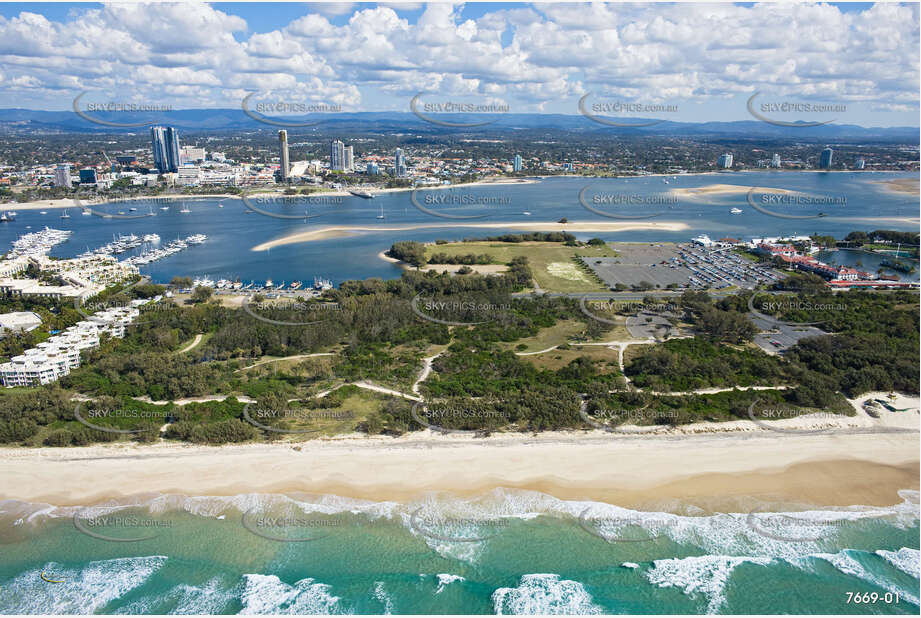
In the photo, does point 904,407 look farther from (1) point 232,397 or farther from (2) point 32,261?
(2) point 32,261

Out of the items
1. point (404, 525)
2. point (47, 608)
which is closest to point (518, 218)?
point (404, 525)

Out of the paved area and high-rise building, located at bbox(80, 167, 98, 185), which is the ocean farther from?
the paved area

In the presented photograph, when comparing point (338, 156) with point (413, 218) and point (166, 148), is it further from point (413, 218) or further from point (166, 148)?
point (413, 218)

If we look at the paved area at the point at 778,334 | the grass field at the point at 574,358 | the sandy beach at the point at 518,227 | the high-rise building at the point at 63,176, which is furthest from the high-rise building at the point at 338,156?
the paved area at the point at 778,334

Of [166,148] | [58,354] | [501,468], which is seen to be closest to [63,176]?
[166,148]

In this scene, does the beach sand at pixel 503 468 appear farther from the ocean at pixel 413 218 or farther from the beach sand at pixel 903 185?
the beach sand at pixel 903 185

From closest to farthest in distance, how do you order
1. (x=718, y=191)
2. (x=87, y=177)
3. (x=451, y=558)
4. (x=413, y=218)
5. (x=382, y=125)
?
(x=451, y=558), (x=413, y=218), (x=718, y=191), (x=87, y=177), (x=382, y=125)

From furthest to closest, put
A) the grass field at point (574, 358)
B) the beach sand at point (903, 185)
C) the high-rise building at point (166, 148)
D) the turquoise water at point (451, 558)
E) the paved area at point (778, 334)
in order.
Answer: the high-rise building at point (166, 148), the beach sand at point (903, 185), the paved area at point (778, 334), the grass field at point (574, 358), the turquoise water at point (451, 558)
